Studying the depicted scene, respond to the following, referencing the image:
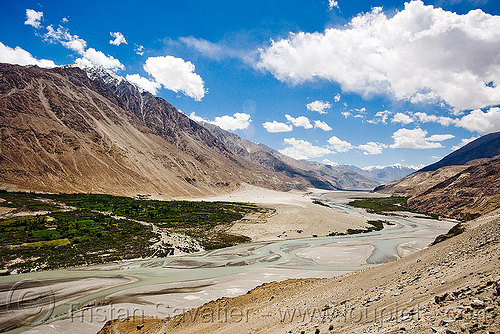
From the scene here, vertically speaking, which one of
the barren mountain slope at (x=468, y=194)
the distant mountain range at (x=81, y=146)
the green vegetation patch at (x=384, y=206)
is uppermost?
the distant mountain range at (x=81, y=146)

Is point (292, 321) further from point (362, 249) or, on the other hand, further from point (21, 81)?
point (21, 81)

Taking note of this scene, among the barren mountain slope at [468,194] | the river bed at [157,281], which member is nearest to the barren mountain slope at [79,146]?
the river bed at [157,281]

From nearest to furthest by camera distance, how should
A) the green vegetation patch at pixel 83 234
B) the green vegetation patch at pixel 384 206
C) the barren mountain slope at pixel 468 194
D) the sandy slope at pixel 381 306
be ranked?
the sandy slope at pixel 381 306
the green vegetation patch at pixel 83 234
the barren mountain slope at pixel 468 194
the green vegetation patch at pixel 384 206

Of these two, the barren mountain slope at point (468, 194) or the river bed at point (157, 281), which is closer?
the river bed at point (157, 281)

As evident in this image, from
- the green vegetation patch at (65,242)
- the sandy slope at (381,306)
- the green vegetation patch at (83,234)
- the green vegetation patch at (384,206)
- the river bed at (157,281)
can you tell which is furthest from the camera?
the green vegetation patch at (384,206)

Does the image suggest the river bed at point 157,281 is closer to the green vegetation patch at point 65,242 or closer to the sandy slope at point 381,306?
the green vegetation patch at point 65,242

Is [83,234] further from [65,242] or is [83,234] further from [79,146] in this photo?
[79,146]

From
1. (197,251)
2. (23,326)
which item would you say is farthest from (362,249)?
(23,326)

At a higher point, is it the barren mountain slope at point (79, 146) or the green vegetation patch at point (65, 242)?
the barren mountain slope at point (79, 146)
